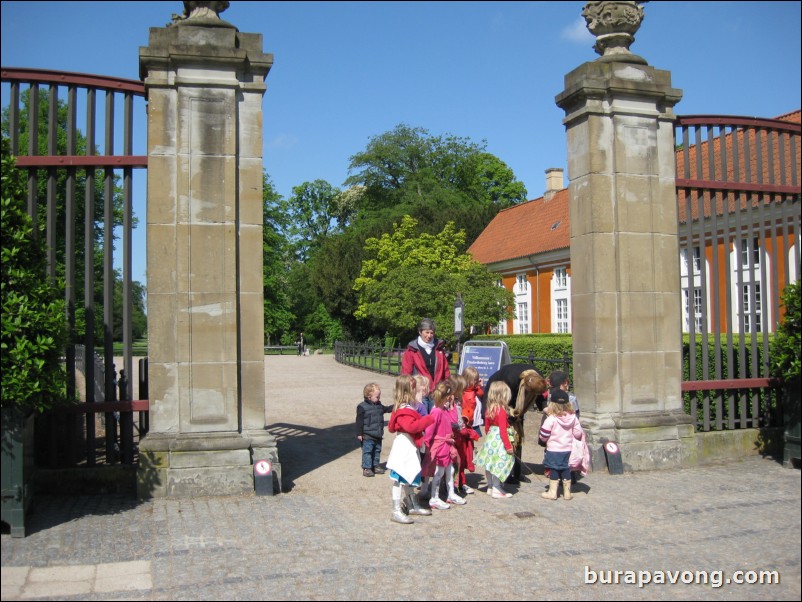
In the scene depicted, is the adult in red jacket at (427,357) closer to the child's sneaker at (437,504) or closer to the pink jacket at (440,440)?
the pink jacket at (440,440)

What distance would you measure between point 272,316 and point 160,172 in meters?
50.6

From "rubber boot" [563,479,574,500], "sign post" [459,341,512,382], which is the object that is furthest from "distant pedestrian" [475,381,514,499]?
"sign post" [459,341,512,382]

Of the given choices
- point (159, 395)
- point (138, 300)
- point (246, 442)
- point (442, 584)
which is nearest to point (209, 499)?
point (246, 442)

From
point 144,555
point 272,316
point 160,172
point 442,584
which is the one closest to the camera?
point 442,584

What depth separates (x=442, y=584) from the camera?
491cm

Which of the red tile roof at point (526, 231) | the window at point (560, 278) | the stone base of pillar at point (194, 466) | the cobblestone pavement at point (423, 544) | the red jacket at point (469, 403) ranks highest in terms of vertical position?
the red tile roof at point (526, 231)

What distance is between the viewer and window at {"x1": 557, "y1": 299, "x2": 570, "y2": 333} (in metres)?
35.3

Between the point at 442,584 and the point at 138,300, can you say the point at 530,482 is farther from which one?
the point at 138,300

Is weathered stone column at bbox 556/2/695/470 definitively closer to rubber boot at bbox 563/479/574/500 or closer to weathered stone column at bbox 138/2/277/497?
rubber boot at bbox 563/479/574/500

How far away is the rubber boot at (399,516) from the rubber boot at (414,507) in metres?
0.28

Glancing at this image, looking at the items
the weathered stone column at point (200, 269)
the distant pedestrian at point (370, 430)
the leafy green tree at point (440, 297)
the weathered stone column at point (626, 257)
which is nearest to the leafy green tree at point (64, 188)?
the weathered stone column at point (200, 269)

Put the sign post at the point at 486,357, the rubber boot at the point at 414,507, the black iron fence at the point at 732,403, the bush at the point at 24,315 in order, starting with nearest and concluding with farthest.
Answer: the bush at the point at 24,315, the rubber boot at the point at 414,507, the black iron fence at the point at 732,403, the sign post at the point at 486,357

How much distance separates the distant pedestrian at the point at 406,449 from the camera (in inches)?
261

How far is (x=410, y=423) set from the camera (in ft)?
22.1
